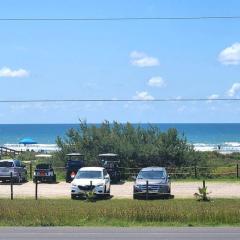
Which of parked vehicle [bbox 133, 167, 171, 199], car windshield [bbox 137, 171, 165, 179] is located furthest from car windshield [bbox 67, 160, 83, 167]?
parked vehicle [bbox 133, 167, 171, 199]

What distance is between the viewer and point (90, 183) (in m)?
34.1

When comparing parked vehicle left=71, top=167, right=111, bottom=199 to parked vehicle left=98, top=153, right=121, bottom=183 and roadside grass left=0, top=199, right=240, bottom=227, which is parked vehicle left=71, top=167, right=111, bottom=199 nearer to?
parked vehicle left=98, top=153, right=121, bottom=183

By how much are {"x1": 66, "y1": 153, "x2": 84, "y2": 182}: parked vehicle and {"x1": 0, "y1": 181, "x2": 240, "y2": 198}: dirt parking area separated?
104 centimetres

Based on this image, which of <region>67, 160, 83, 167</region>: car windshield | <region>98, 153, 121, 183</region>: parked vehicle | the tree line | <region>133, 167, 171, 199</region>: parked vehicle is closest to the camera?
<region>133, 167, 171, 199</region>: parked vehicle

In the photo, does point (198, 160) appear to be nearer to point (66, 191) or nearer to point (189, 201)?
point (66, 191)

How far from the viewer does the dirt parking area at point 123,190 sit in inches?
1399

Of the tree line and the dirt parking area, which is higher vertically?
the tree line

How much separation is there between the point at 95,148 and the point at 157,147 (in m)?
4.94

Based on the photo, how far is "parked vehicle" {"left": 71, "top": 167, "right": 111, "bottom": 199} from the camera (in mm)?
33812

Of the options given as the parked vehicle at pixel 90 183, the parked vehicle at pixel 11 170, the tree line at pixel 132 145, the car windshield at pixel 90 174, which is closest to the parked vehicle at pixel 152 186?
the parked vehicle at pixel 90 183
